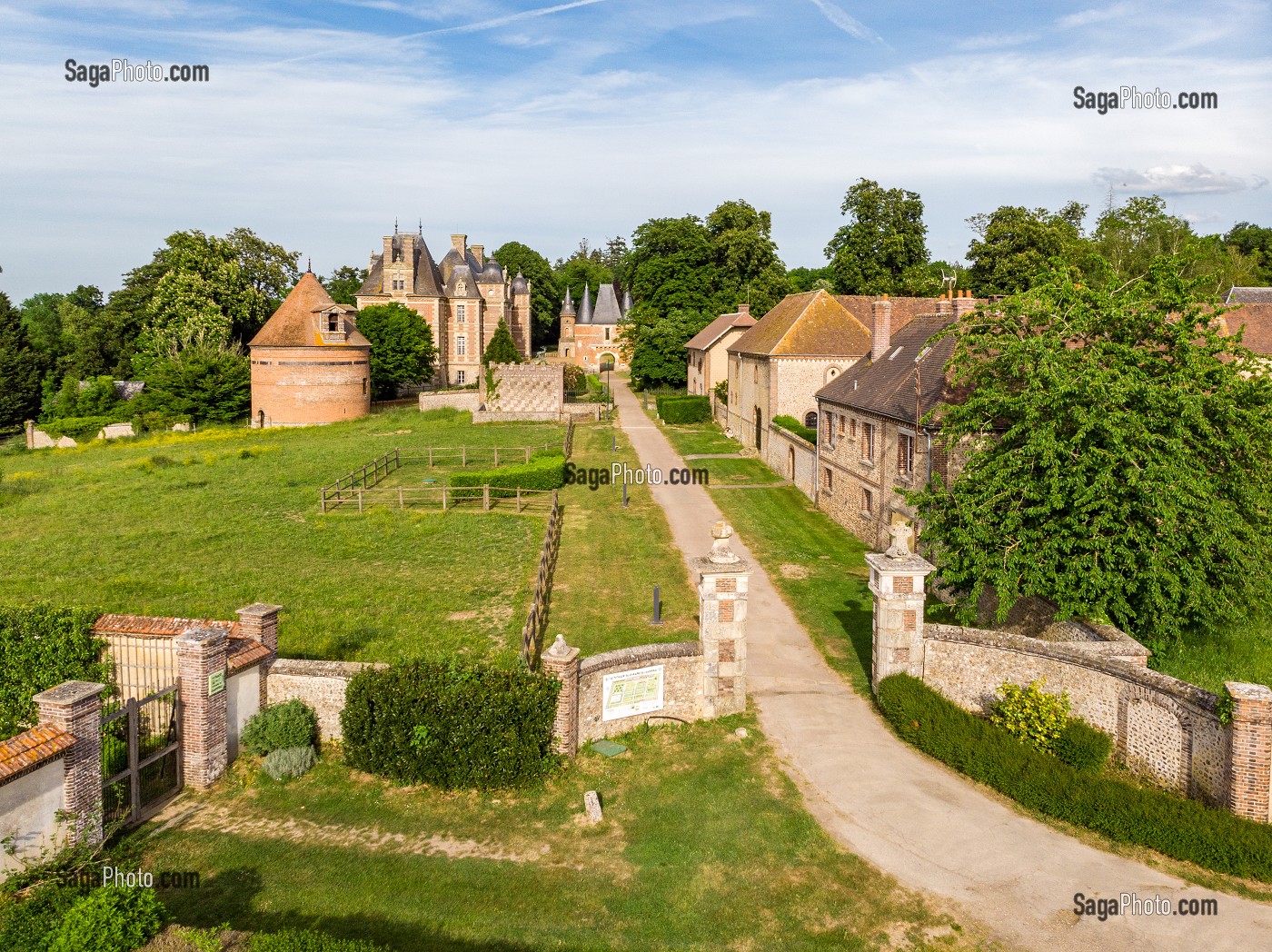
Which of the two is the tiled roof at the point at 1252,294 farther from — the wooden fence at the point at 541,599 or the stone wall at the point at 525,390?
the wooden fence at the point at 541,599

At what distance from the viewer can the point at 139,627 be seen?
44.3 ft

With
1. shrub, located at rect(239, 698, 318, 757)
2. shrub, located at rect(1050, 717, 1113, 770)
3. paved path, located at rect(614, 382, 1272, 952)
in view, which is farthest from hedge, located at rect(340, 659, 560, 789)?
shrub, located at rect(1050, 717, 1113, 770)

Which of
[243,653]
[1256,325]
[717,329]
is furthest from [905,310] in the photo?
[243,653]

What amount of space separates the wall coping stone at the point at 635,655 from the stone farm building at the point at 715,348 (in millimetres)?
38231

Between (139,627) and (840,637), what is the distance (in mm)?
13039

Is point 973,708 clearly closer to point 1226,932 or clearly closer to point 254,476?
point 1226,932

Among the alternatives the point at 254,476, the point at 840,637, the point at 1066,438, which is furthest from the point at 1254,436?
the point at 254,476

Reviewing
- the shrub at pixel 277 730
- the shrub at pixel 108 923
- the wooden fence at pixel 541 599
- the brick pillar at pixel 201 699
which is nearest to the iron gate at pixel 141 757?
the brick pillar at pixel 201 699

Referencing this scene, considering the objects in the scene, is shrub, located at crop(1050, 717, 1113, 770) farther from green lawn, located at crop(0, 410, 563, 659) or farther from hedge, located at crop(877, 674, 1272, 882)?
green lawn, located at crop(0, 410, 563, 659)

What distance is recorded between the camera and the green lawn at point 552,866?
29.5ft

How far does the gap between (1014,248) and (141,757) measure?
58.8m

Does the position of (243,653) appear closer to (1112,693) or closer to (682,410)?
(1112,693)

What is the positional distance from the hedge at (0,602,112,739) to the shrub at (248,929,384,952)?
309 inches

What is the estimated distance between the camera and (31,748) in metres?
9.42
